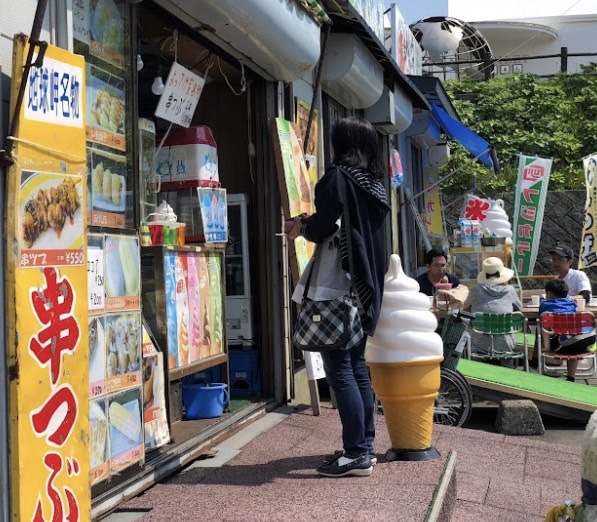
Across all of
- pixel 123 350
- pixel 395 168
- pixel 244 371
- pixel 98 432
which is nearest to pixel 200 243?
pixel 244 371

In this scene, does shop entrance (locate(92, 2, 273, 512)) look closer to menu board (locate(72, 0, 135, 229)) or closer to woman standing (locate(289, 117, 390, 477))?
menu board (locate(72, 0, 135, 229))

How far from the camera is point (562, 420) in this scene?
25.6ft

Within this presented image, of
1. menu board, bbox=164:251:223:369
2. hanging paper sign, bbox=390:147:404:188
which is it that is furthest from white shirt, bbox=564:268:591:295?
menu board, bbox=164:251:223:369

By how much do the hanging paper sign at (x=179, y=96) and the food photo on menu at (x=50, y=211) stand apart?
2286 mm

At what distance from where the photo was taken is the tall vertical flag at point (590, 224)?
580 inches

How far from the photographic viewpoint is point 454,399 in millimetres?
7258

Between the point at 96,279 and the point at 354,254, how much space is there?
1.40 m

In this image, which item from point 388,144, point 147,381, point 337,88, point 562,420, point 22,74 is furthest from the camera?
point 388,144

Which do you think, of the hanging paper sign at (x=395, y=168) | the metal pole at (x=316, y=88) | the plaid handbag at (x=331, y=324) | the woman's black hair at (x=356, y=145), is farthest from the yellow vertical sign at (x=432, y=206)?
the plaid handbag at (x=331, y=324)

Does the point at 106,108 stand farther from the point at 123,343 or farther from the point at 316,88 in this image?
the point at 316,88

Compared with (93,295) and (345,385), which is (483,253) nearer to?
(345,385)

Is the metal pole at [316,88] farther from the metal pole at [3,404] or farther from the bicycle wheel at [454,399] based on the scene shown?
the metal pole at [3,404]

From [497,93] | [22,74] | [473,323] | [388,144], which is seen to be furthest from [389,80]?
[497,93]

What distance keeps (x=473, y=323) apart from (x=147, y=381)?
4.81 m
